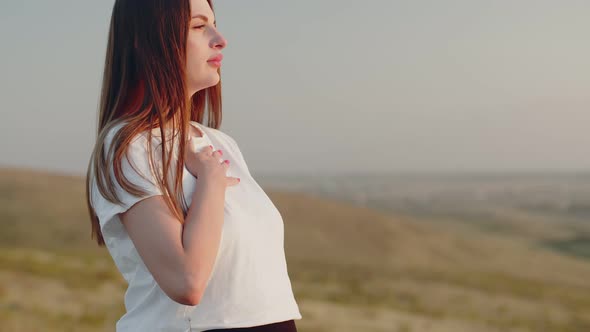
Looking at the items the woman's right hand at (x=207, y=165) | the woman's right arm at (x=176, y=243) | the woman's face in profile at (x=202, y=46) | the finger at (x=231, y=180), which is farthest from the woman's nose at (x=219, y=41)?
the woman's right arm at (x=176, y=243)

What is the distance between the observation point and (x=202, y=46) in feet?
7.95

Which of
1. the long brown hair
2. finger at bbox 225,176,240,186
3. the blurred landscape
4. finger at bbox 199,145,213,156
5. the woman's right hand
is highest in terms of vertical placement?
the long brown hair

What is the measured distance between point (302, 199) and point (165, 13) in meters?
42.3

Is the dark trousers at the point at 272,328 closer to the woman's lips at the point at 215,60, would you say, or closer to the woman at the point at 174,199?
the woman at the point at 174,199

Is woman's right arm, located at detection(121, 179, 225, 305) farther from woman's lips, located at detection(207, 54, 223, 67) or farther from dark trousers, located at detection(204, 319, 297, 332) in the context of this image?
woman's lips, located at detection(207, 54, 223, 67)

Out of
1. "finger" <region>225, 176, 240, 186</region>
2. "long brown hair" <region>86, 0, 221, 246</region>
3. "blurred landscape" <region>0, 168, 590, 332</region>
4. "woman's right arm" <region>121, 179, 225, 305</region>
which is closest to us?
"woman's right arm" <region>121, 179, 225, 305</region>

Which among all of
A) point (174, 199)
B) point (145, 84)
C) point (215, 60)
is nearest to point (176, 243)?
point (174, 199)

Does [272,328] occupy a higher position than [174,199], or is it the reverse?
[174,199]

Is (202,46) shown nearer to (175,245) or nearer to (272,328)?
(175,245)

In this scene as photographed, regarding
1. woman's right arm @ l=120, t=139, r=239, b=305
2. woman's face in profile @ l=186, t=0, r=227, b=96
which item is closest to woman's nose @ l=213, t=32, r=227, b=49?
woman's face in profile @ l=186, t=0, r=227, b=96

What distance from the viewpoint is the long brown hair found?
224 centimetres

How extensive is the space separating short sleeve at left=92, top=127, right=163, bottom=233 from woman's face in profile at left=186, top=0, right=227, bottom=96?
1.04 feet

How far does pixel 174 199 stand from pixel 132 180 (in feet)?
0.49

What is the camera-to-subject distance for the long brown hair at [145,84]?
7.35 feet
